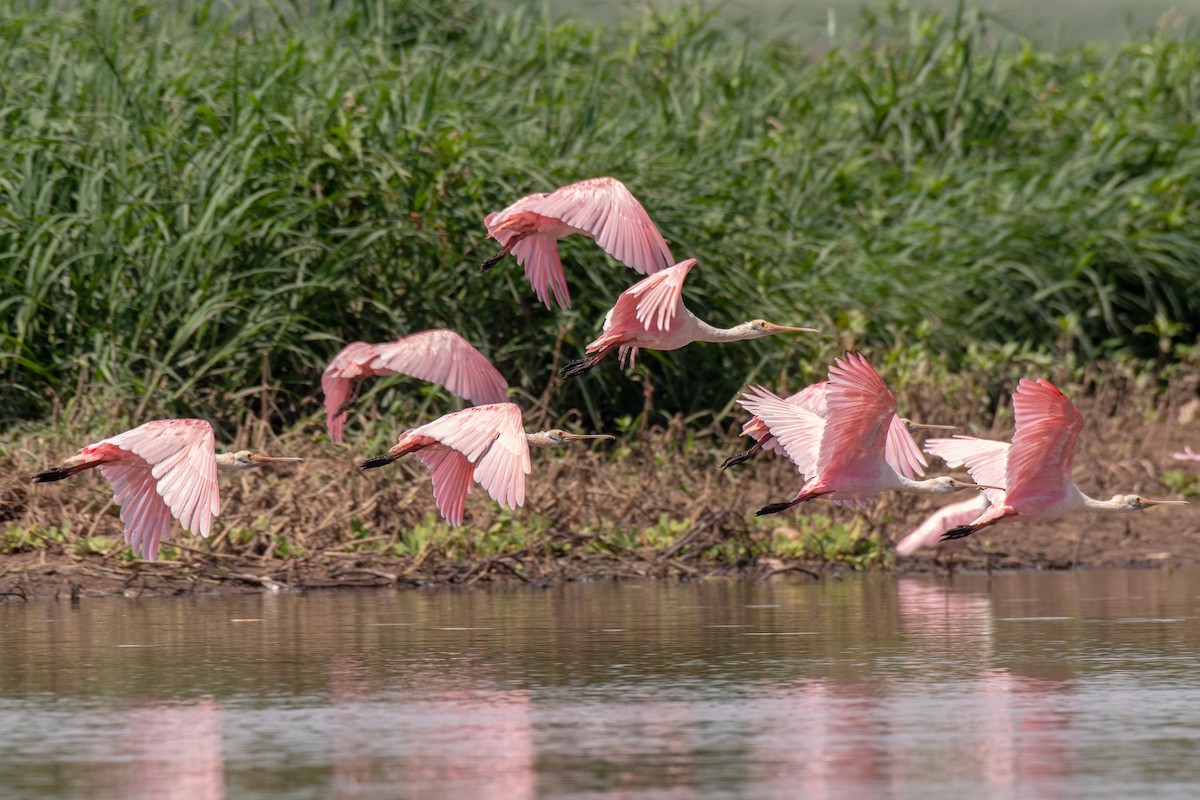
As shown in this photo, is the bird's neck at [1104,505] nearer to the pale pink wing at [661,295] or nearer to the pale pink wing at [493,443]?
the pale pink wing at [661,295]

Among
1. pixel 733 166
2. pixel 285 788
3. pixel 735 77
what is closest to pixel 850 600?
pixel 285 788

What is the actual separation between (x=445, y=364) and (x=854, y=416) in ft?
6.40

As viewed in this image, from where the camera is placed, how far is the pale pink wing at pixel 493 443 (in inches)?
315

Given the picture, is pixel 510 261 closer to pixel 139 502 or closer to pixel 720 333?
pixel 720 333

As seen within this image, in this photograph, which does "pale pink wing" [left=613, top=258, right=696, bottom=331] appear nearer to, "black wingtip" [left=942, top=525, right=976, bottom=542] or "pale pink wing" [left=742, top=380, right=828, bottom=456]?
"pale pink wing" [left=742, top=380, right=828, bottom=456]

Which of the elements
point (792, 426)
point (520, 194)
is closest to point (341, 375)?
point (792, 426)

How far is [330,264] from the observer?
12734 mm

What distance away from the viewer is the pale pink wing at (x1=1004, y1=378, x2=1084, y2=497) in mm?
7852

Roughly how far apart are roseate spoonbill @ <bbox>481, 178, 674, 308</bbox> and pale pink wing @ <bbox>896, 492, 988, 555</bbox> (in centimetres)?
278

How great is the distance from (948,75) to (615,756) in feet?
43.8

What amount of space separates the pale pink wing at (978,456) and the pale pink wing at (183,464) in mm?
3049

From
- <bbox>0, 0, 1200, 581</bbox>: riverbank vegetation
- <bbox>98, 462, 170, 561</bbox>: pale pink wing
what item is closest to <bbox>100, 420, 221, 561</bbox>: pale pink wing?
<bbox>98, 462, 170, 561</bbox>: pale pink wing

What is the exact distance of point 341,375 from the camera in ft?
31.3

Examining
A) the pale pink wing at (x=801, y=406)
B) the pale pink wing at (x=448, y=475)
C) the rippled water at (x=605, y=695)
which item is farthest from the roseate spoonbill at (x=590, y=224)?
the rippled water at (x=605, y=695)
